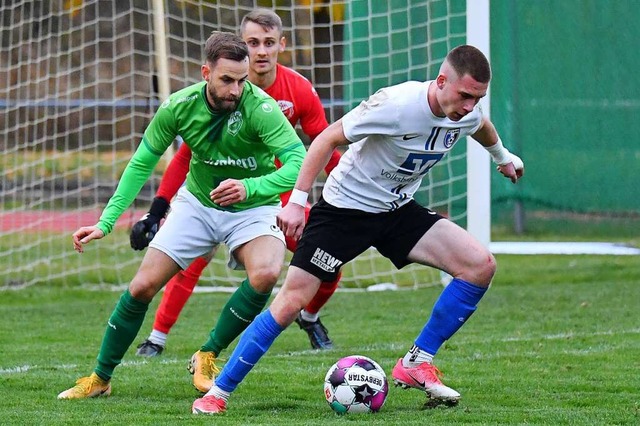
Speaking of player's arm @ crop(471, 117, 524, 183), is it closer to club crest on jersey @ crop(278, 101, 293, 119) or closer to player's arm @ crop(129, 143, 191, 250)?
player's arm @ crop(129, 143, 191, 250)

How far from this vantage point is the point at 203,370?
6215 millimetres

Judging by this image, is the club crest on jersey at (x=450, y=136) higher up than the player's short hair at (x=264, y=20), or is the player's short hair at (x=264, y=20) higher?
the player's short hair at (x=264, y=20)

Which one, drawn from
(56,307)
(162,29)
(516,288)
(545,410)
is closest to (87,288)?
(56,307)

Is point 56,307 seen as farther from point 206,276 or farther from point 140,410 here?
point 140,410

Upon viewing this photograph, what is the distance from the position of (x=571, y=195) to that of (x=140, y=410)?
25.9 ft

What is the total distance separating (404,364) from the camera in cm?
573

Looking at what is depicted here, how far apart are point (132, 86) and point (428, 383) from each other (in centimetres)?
720

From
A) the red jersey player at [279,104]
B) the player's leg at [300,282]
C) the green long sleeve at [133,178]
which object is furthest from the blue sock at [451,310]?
the red jersey player at [279,104]

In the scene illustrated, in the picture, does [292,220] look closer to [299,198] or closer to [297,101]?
[299,198]

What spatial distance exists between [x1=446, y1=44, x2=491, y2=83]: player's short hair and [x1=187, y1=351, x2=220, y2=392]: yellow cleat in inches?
78.5

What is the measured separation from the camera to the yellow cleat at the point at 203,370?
242 inches

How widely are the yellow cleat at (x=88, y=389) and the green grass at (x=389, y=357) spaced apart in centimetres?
7

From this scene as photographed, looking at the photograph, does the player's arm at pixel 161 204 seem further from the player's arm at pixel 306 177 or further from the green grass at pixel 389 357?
the player's arm at pixel 306 177

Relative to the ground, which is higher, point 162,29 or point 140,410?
point 162,29
